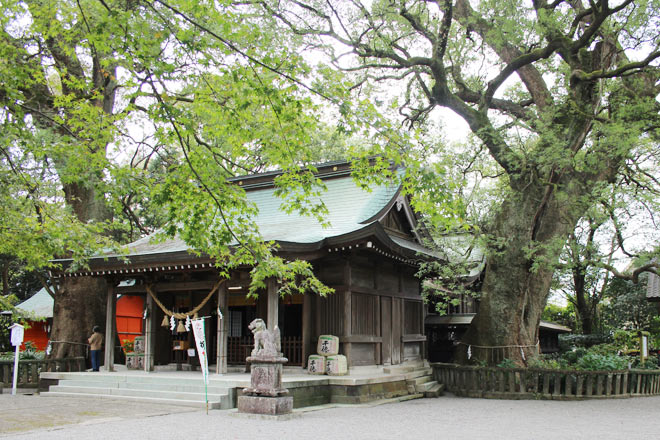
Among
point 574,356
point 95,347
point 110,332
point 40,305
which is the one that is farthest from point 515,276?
point 40,305

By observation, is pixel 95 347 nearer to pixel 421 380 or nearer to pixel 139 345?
pixel 139 345

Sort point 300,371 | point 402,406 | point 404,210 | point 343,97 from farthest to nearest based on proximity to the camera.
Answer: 1. point 404,210
2. point 300,371
3. point 402,406
4. point 343,97

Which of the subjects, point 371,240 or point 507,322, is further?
point 507,322

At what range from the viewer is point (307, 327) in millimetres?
13844

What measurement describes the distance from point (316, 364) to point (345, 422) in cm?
341

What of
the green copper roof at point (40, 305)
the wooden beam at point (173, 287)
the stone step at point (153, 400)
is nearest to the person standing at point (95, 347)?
the wooden beam at point (173, 287)

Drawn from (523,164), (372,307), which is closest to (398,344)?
(372,307)

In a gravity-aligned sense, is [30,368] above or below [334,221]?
below

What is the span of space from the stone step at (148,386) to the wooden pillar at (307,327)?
2.79 m

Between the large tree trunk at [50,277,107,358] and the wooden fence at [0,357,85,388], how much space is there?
688 millimetres

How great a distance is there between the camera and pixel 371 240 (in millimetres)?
12984

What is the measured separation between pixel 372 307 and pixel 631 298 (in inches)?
Result: 682

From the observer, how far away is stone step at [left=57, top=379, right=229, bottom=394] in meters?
11.4

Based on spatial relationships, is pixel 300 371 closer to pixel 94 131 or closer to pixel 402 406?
pixel 402 406
